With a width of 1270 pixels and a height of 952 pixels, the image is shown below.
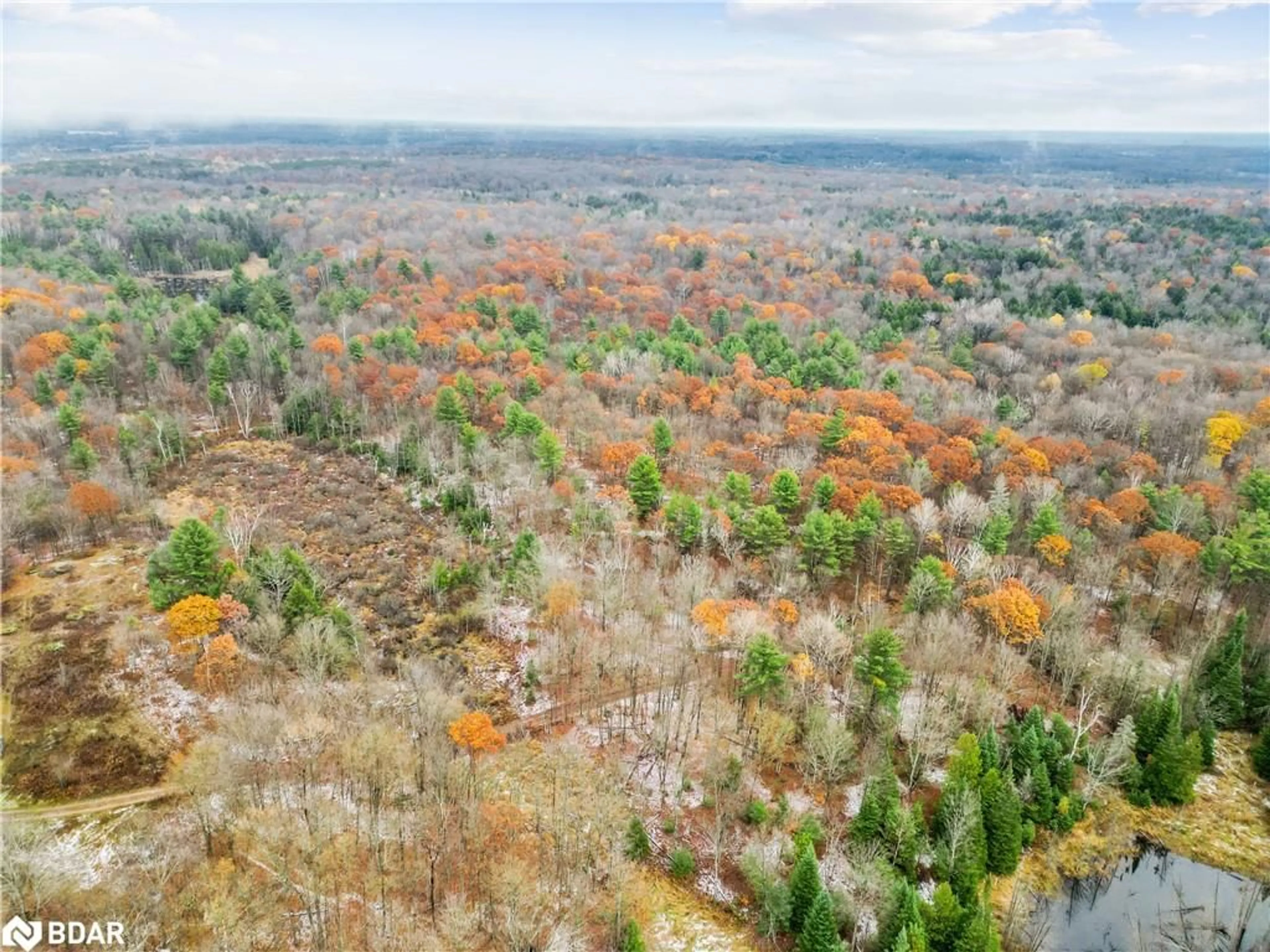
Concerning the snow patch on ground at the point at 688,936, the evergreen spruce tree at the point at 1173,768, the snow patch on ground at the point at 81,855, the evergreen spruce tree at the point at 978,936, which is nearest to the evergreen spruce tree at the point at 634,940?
the snow patch on ground at the point at 688,936


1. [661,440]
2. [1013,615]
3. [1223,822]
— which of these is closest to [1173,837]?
[1223,822]

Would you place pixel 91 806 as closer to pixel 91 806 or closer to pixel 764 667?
pixel 91 806

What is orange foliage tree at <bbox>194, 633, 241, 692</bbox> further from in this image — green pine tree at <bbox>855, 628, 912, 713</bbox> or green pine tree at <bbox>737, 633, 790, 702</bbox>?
green pine tree at <bbox>855, 628, 912, 713</bbox>

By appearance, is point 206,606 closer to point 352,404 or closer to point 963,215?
point 352,404

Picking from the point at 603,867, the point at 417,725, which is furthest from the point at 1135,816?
the point at 417,725

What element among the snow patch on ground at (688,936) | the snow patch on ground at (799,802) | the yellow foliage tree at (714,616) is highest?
the yellow foliage tree at (714,616)

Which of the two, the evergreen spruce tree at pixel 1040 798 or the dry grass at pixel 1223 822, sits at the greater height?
the evergreen spruce tree at pixel 1040 798

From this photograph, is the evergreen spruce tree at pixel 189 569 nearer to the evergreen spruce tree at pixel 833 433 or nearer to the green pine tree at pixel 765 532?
→ the green pine tree at pixel 765 532
